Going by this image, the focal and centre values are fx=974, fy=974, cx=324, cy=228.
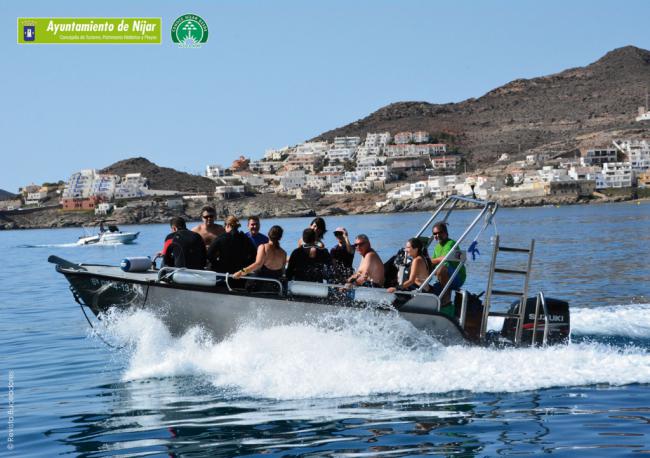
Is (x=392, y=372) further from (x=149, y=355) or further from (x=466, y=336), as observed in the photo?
(x=149, y=355)

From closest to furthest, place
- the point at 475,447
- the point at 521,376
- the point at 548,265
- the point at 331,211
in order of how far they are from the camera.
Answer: the point at 475,447, the point at 521,376, the point at 548,265, the point at 331,211

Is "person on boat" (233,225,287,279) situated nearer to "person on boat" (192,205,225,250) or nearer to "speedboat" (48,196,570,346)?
"speedboat" (48,196,570,346)

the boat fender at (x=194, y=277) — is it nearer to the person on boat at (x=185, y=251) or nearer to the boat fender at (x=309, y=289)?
the person on boat at (x=185, y=251)

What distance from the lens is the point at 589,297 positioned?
779 inches

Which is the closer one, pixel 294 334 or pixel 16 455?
pixel 16 455

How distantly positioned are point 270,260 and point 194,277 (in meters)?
0.84

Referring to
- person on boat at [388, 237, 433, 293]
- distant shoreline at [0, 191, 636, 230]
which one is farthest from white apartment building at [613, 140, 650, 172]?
person on boat at [388, 237, 433, 293]

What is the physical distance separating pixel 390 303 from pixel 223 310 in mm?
1799

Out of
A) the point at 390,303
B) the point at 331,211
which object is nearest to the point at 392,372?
the point at 390,303

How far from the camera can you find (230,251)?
10.8 m

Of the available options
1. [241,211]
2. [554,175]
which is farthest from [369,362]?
[241,211]

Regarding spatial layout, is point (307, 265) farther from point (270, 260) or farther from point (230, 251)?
point (230, 251)

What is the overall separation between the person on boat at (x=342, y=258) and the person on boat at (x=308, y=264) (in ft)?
0.59

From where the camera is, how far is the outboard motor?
10.7 metres
